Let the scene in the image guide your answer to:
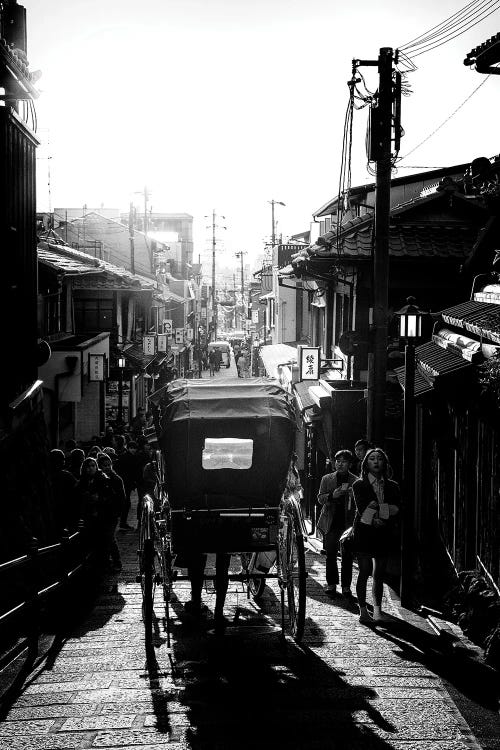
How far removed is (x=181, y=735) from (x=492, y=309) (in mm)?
6209

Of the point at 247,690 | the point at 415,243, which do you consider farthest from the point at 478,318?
the point at 415,243

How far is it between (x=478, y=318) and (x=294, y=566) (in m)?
3.67

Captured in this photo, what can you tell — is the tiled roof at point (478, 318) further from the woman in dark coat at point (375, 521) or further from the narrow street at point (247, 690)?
the narrow street at point (247, 690)

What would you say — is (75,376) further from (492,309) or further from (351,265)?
(492,309)

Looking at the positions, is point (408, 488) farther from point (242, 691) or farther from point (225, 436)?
point (242, 691)

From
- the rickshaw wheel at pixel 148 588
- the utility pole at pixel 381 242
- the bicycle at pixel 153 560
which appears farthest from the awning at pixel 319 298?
the rickshaw wheel at pixel 148 588

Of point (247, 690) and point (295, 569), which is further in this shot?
point (295, 569)

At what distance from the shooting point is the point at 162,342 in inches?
2015

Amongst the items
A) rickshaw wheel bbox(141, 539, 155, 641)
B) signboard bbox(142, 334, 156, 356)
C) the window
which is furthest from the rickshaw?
signboard bbox(142, 334, 156, 356)

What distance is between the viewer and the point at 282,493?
9.19 m

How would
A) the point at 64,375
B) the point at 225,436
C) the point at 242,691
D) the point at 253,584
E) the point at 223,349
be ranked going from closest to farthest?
1. the point at 242,691
2. the point at 225,436
3. the point at 253,584
4. the point at 64,375
5. the point at 223,349

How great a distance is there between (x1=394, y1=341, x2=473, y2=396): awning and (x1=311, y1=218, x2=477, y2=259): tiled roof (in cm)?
635

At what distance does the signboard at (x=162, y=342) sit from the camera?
49.7 m

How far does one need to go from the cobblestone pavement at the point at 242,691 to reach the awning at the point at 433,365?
277 cm
